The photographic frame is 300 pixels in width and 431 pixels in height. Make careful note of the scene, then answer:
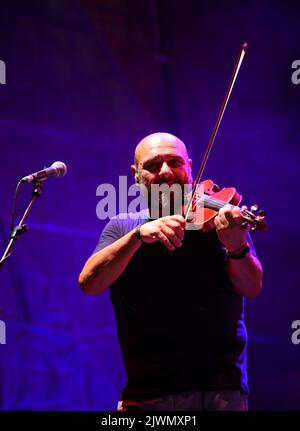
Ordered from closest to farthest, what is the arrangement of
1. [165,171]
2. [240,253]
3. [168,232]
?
[168,232]
[240,253]
[165,171]

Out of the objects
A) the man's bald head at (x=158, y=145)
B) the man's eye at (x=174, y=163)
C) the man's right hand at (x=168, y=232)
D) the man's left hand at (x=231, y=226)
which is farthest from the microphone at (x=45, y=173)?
the man's left hand at (x=231, y=226)

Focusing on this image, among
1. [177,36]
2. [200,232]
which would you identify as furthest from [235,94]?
[200,232]

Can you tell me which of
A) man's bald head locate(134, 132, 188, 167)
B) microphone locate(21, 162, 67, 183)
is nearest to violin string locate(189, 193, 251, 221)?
man's bald head locate(134, 132, 188, 167)

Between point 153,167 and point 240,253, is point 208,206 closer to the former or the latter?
point 240,253

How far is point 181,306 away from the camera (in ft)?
5.81

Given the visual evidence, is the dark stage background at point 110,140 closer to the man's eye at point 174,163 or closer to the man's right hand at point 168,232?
the man's eye at point 174,163

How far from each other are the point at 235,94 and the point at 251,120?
175 mm

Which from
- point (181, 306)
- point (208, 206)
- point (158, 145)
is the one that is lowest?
point (181, 306)

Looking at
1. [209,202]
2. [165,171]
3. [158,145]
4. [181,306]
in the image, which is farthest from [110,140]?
[181,306]

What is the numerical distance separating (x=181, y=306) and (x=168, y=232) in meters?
0.32

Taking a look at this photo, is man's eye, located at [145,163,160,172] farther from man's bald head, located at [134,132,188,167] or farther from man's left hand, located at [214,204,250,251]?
man's left hand, located at [214,204,250,251]

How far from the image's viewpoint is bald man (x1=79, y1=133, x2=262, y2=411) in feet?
5.45

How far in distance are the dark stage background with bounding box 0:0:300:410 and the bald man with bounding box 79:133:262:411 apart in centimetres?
94

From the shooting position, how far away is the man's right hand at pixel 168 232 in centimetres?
158
